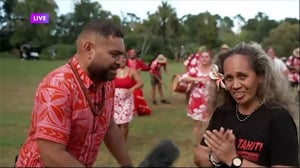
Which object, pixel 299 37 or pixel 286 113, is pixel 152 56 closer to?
pixel 286 113

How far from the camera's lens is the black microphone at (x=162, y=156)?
0.83 meters

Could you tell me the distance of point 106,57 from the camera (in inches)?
81.2

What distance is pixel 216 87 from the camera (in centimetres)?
258

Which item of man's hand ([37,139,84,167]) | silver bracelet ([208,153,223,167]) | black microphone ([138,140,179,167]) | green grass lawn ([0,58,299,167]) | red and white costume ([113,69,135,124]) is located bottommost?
green grass lawn ([0,58,299,167])

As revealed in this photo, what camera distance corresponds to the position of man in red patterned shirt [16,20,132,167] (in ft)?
6.48

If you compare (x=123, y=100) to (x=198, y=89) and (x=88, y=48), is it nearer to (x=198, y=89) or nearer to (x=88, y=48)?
(x=198, y=89)

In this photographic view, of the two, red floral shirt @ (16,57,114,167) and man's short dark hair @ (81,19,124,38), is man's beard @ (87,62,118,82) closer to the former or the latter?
red floral shirt @ (16,57,114,167)

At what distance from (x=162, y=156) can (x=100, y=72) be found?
1307mm

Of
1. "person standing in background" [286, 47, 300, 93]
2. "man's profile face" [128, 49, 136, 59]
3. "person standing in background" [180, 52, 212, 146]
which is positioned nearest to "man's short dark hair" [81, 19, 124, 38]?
"person standing in background" [180, 52, 212, 146]

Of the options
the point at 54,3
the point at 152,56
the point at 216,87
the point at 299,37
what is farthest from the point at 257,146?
the point at 299,37

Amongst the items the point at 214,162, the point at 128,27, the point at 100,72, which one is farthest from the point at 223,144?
the point at 128,27

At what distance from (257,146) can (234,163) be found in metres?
0.14

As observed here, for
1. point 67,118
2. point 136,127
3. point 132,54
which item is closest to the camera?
point 67,118

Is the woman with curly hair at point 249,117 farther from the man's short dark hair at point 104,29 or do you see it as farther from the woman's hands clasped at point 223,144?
the man's short dark hair at point 104,29
